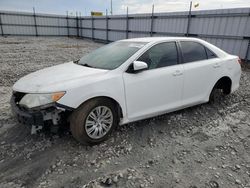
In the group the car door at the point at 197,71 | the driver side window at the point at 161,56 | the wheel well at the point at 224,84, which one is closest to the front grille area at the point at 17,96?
the driver side window at the point at 161,56

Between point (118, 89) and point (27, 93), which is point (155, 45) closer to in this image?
point (118, 89)

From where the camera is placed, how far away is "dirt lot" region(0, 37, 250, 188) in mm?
2156

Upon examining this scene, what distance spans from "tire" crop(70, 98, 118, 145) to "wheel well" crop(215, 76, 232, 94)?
247 cm

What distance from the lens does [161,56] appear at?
3172mm

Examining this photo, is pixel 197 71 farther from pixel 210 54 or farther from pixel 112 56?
pixel 112 56

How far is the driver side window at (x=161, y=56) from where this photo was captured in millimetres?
3015

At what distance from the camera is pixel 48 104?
2324mm

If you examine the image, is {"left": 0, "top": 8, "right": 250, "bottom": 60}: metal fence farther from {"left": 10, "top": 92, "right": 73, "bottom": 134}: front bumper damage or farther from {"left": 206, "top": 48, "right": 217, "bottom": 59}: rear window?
{"left": 10, "top": 92, "right": 73, "bottom": 134}: front bumper damage

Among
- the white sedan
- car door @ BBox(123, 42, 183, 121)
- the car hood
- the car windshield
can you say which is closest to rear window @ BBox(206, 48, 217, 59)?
the white sedan

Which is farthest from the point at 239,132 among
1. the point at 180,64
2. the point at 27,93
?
the point at 27,93

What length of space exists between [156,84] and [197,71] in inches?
38.0

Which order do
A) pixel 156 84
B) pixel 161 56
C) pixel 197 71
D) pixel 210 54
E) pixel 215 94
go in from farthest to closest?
pixel 215 94 → pixel 210 54 → pixel 197 71 → pixel 161 56 → pixel 156 84

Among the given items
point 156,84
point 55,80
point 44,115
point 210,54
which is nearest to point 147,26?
point 210,54

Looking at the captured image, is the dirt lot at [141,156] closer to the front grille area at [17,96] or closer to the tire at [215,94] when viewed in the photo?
the tire at [215,94]
